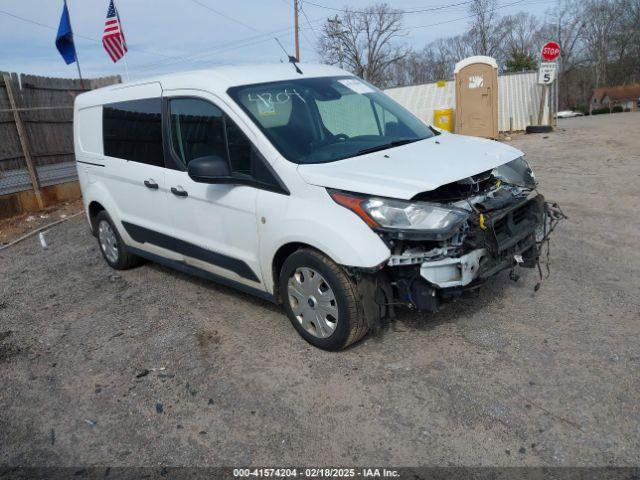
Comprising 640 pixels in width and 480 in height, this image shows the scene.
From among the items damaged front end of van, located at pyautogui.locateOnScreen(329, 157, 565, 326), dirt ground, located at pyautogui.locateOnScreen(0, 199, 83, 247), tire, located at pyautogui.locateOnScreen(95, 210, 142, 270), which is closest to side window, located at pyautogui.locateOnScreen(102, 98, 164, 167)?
tire, located at pyautogui.locateOnScreen(95, 210, 142, 270)

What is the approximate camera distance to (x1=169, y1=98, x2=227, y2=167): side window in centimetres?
409

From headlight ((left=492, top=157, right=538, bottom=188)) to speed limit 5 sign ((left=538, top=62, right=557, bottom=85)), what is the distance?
13063 millimetres

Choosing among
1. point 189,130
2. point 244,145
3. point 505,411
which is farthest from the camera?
point 189,130

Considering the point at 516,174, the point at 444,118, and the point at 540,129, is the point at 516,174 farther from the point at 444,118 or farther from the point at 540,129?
the point at 444,118

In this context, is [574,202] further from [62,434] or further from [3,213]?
[3,213]

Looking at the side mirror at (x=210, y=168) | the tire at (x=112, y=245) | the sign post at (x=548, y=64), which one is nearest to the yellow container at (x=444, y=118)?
the sign post at (x=548, y=64)

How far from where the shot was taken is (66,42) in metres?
12.5

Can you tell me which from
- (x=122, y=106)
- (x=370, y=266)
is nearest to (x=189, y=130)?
(x=122, y=106)

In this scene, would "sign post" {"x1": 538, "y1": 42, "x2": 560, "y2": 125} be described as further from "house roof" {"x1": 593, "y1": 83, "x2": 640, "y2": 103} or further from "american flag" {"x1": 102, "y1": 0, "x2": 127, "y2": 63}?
"house roof" {"x1": 593, "y1": 83, "x2": 640, "y2": 103}

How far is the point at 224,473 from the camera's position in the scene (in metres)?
2.71

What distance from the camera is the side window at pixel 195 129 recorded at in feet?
13.4

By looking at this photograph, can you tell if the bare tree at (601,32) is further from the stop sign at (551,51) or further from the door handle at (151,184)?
the door handle at (151,184)

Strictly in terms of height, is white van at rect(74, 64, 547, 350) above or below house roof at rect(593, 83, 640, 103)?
above

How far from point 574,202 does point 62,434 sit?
21.7 feet
